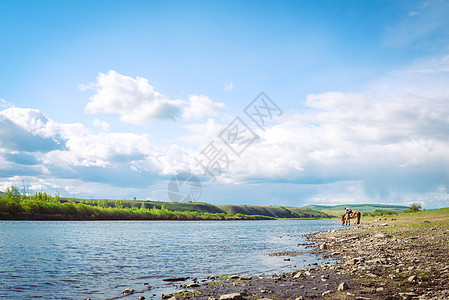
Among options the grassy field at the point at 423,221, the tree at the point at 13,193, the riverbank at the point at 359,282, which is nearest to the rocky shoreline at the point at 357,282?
the riverbank at the point at 359,282

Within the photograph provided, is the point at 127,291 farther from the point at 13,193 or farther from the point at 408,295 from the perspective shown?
the point at 13,193

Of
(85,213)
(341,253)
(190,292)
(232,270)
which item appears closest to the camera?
(190,292)

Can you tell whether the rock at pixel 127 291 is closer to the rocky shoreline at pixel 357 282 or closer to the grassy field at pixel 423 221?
the rocky shoreline at pixel 357 282

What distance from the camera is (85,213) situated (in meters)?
193

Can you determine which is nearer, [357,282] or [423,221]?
[357,282]

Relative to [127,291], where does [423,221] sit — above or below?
below

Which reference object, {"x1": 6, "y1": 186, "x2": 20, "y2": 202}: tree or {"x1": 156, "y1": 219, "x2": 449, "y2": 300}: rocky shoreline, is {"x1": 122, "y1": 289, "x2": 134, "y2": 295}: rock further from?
{"x1": 6, "y1": 186, "x2": 20, "y2": 202}: tree

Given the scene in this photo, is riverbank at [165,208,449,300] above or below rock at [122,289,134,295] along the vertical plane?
above

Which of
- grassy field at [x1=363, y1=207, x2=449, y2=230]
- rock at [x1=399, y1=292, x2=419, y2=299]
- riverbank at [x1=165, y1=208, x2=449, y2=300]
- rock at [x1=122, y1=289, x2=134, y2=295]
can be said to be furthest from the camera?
grassy field at [x1=363, y1=207, x2=449, y2=230]

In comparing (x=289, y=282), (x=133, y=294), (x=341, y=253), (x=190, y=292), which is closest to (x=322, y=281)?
(x=289, y=282)

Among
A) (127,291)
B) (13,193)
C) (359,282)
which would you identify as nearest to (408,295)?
(359,282)

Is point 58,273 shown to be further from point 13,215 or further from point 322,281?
point 13,215

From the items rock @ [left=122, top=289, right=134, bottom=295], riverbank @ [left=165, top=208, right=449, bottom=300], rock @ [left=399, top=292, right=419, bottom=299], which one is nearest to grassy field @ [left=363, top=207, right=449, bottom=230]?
riverbank @ [left=165, top=208, right=449, bottom=300]

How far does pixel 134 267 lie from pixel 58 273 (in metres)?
5.97
